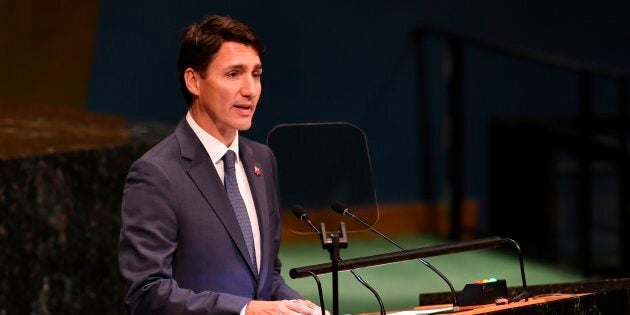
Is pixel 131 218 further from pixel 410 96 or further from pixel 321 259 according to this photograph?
pixel 410 96

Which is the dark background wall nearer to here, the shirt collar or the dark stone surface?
the dark stone surface

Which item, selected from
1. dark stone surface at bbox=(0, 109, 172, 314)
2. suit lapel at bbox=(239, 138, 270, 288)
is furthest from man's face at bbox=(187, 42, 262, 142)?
dark stone surface at bbox=(0, 109, 172, 314)

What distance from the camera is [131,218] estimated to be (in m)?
2.49

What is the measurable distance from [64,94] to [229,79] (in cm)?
321

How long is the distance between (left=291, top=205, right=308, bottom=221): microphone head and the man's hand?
0.56 ft

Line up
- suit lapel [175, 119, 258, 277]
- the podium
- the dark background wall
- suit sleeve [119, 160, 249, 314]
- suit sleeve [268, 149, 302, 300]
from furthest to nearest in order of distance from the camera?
the dark background wall < suit sleeve [268, 149, 302, 300] < suit lapel [175, 119, 258, 277] < suit sleeve [119, 160, 249, 314] < the podium

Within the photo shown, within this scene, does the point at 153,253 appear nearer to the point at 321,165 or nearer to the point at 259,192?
the point at 259,192

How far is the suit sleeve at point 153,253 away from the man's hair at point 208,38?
24cm

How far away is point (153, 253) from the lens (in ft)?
8.05

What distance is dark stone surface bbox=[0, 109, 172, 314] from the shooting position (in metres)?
3.90

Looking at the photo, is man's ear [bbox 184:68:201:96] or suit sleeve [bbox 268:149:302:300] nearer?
Result: man's ear [bbox 184:68:201:96]

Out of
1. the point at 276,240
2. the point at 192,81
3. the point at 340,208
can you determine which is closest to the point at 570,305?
the point at 340,208

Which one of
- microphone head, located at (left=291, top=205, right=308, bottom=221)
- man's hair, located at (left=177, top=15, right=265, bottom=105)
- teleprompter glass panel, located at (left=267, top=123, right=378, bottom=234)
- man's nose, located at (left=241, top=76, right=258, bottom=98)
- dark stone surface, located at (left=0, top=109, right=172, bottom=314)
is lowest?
dark stone surface, located at (left=0, top=109, right=172, bottom=314)

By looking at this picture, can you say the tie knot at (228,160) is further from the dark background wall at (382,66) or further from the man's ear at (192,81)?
the dark background wall at (382,66)
